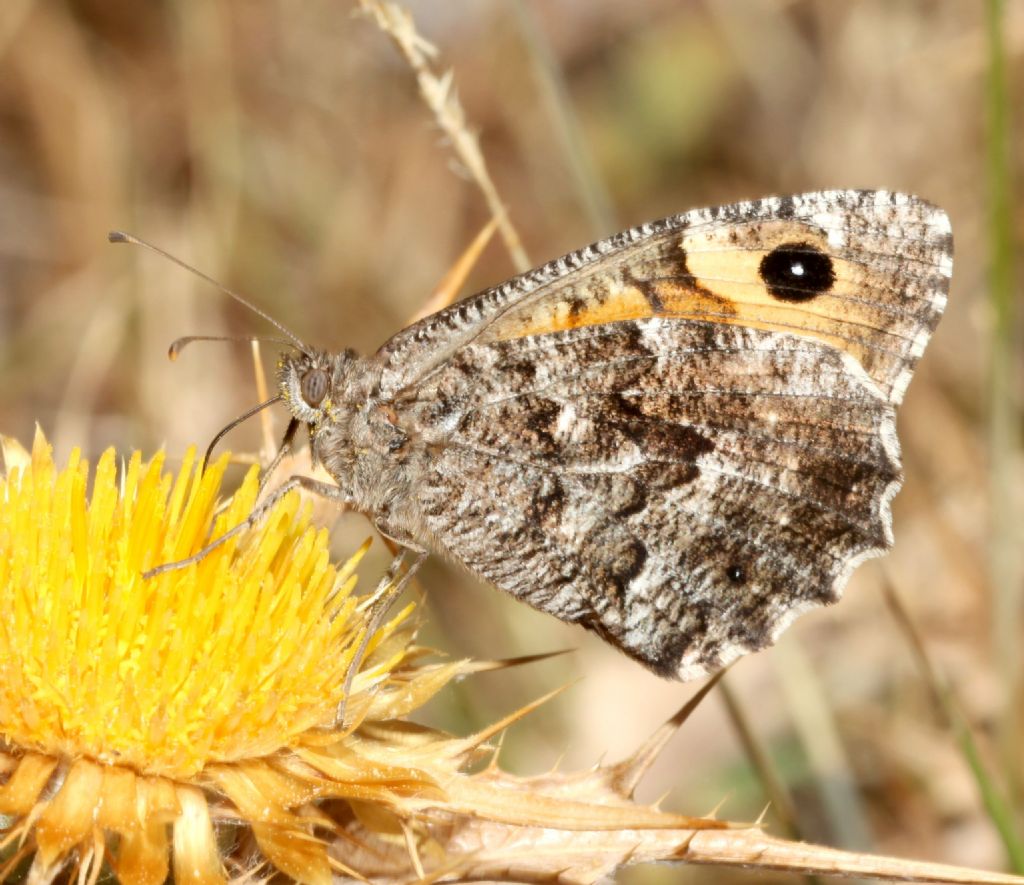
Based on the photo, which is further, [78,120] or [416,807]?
[78,120]

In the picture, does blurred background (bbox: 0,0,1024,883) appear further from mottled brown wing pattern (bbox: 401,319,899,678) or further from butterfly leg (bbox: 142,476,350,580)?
butterfly leg (bbox: 142,476,350,580)

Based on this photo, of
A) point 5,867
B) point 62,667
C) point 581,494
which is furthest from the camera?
point 581,494

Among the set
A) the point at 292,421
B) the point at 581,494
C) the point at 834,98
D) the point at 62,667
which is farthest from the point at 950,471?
→ the point at 62,667

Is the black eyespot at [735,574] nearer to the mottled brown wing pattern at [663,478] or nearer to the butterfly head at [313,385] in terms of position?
the mottled brown wing pattern at [663,478]

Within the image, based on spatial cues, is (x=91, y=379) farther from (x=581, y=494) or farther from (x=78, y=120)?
(x=581, y=494)

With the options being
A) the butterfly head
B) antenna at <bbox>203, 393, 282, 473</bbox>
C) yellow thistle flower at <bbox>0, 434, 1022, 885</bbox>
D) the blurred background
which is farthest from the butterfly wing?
the blurred background

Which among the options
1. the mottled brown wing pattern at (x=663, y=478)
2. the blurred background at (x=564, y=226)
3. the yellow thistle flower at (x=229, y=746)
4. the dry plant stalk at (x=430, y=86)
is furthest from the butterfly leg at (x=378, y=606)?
the blurred background at (x=564, y=226)
